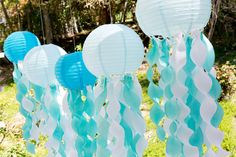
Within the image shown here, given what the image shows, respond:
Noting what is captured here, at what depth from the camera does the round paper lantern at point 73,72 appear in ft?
7.34

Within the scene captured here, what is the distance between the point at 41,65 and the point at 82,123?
20.0 inches

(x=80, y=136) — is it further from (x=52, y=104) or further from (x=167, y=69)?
(x=167, y=69)

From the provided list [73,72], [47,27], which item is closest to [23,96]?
[73,72]

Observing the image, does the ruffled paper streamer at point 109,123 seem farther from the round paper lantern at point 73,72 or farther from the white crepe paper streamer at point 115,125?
the round paper lantern at point 73,72

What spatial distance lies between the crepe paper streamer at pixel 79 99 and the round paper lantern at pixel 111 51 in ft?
0.54

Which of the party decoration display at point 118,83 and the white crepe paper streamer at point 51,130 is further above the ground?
the party decoration display at point 118,83

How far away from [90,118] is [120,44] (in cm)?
50

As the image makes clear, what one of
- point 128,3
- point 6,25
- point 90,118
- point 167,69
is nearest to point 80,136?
point 90,118

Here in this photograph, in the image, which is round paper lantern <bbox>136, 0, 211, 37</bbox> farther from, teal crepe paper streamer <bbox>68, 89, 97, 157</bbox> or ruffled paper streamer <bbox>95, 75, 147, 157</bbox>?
teal crepe paper streamer <bbox>68, 89, 97, 157</bbox>

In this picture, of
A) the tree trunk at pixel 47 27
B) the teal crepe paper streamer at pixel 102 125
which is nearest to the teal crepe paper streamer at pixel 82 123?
the teal crepe paper streamer at pixel 102 125

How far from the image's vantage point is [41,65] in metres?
2.51

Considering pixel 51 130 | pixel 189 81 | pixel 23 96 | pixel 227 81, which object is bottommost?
pixel 227 81

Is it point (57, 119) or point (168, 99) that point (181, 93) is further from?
point (57, 119)

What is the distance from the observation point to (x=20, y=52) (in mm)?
2762
